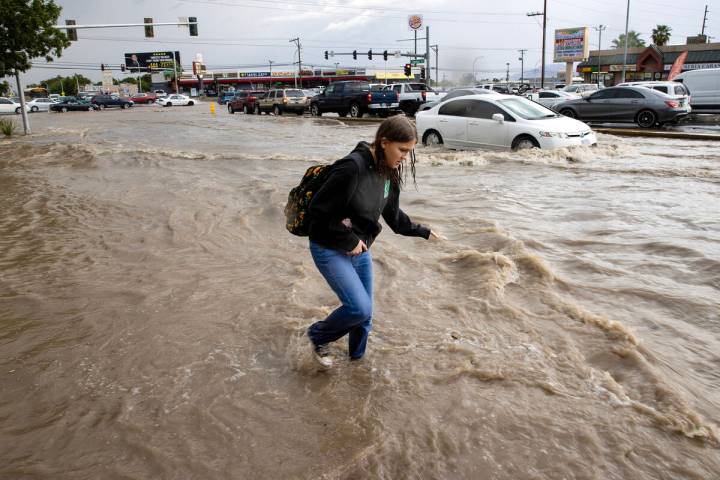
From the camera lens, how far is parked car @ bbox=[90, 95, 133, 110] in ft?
182

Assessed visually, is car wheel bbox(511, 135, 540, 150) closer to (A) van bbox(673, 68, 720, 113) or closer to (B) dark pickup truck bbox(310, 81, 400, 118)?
(A) van bbox(673, 68, 720, 113)

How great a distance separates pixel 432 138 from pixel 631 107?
8.19 m

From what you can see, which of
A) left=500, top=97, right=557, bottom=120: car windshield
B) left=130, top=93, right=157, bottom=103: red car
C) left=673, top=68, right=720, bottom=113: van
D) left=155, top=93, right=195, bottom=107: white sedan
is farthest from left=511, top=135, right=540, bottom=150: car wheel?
left=130, top=93, right=157, bottom=103: red car

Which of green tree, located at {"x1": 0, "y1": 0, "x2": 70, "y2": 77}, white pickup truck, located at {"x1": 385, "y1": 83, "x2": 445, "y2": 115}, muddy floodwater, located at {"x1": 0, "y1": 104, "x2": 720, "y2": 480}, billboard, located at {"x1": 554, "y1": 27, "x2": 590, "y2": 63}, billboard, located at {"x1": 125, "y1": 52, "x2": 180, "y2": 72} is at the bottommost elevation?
muddy floodwater, located at {"x1": 0, "y1": 104, "x2": 720, "y2": 480}

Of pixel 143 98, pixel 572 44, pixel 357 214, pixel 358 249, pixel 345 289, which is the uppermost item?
pixel 572 44

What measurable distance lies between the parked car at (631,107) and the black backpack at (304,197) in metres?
17.7

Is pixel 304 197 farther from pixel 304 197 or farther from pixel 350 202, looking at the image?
pixel 350 202

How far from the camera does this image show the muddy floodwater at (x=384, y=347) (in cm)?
306

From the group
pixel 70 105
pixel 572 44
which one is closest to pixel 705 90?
pixel 572 44

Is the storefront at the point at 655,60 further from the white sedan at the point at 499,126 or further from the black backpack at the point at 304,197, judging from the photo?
the black backpack at the point at 304,197

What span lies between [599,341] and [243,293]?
10.1ft

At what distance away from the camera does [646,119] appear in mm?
18594

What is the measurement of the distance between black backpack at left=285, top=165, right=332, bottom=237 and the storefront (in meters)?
50.6

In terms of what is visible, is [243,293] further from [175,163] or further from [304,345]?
[175,163]
